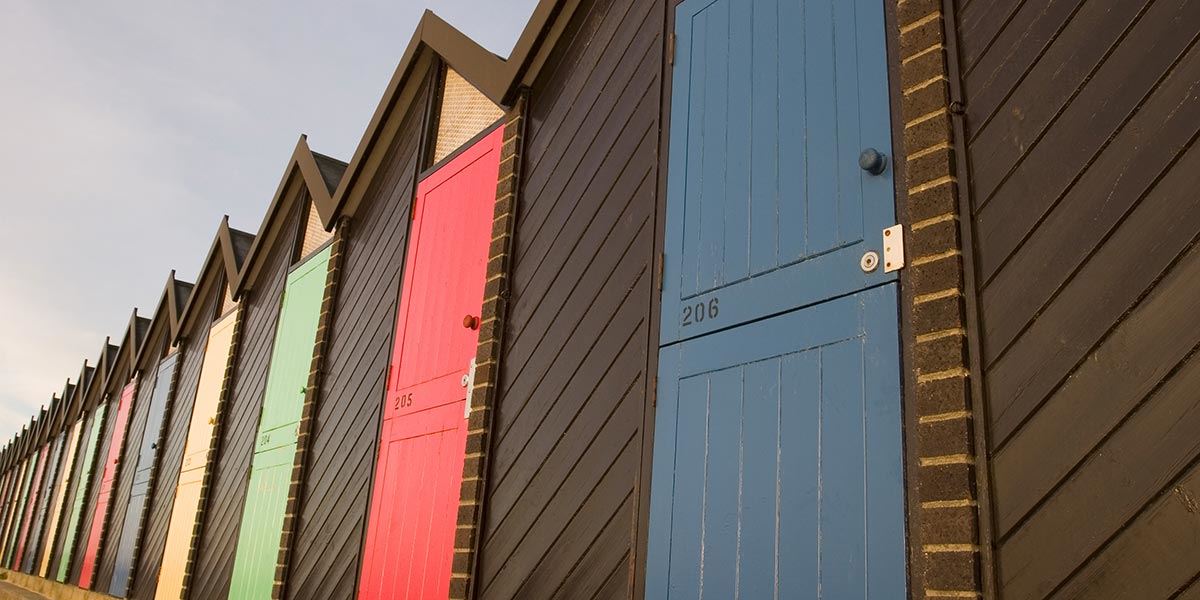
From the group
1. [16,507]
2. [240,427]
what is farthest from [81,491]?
[16,507]

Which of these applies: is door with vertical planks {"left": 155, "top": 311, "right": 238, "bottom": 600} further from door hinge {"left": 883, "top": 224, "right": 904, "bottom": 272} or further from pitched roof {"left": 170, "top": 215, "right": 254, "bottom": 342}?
door hinge {"left": 883, "top": 224, "right": 904, "bottom": 272}

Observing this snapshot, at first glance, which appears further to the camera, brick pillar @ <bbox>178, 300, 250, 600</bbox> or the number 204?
brick pillar @ <bbox>178, 300, 250, 600</bbox>

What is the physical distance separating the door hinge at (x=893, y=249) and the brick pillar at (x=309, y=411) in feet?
19.4

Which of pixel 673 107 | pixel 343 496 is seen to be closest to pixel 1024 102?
pixel 673 107

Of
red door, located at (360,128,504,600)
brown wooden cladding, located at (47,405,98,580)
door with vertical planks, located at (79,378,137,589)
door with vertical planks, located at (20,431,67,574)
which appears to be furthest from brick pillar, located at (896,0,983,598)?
→ door with vertical planks, located at (20,431,67,574)

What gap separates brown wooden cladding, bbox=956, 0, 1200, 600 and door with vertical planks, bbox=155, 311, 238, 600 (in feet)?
31.1

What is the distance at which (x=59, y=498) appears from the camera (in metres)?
20.9

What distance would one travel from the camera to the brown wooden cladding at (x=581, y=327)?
4.55 meters

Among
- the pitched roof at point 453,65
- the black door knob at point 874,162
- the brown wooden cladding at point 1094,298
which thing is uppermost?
the pitched roof at point 453,65

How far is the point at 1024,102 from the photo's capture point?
312 centimetres

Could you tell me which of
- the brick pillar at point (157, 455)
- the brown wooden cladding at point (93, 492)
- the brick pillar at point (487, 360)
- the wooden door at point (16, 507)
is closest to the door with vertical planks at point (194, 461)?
the brick pillar at point (157, 455)

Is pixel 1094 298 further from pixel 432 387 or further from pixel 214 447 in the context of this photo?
pixel 214 447

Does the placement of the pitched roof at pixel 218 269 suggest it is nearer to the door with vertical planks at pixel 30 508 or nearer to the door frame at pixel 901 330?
the door frame at pixel 901 330

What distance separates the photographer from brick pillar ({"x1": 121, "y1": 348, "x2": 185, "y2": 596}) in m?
12.4
